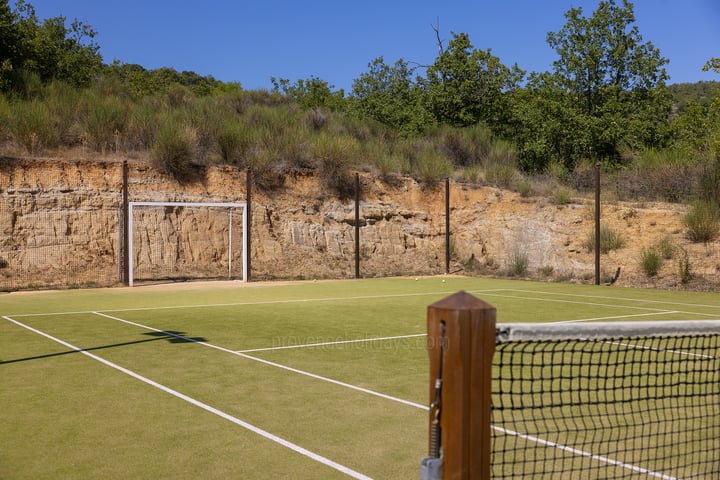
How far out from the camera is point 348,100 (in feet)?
155

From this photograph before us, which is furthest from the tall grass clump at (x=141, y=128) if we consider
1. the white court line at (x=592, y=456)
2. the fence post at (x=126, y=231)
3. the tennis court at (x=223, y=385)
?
the white court line at (x=592, y=456)

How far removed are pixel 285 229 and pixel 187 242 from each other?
3428 mm

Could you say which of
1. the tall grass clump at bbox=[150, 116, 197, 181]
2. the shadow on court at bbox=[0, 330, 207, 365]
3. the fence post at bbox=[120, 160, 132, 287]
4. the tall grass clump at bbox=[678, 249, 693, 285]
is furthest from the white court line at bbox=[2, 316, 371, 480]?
the tall grass clump at bbox=[678, 249, 693, 285]

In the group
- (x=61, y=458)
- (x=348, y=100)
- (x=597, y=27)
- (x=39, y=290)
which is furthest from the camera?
(x=348, y=100)

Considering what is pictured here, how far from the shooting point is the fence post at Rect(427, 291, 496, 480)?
2.56 metres

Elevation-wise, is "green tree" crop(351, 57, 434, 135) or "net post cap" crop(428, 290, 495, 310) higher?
"green tree" crop(351, 57, 434, 135)

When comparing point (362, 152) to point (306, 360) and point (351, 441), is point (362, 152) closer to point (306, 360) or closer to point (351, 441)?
point (306, 360)

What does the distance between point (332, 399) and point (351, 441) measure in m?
1.26

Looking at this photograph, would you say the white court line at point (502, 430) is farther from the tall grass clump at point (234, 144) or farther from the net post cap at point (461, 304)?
the tall grass clump at point (234, 144)

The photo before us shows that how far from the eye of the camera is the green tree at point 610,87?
3158 cm

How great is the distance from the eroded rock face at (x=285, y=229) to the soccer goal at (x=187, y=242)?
3 centimetres

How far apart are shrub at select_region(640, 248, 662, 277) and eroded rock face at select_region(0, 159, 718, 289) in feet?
0.92

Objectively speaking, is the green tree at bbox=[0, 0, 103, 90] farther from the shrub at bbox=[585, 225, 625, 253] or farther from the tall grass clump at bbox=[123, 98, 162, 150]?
the shrub at bbox=[585, 225, 625, 253]

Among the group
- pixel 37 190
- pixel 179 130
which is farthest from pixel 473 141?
pixel 37 190
